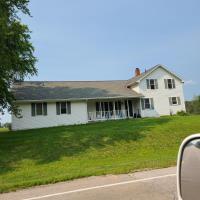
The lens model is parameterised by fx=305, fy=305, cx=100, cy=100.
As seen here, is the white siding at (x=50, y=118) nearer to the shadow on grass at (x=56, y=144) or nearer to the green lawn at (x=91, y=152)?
the shadow on grass at (x=56, y=144)

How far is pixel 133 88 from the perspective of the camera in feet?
127

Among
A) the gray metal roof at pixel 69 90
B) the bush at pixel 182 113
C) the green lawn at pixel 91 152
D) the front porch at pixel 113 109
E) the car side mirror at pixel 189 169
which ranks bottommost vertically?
the green lawn at pixel 91 152

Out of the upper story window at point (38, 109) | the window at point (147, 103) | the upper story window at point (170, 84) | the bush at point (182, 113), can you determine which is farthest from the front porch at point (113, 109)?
the upper story window at point (38, 109)

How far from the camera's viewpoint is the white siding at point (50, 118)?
30625 mm

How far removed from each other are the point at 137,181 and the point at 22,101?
24087mm

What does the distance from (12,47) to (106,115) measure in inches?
659

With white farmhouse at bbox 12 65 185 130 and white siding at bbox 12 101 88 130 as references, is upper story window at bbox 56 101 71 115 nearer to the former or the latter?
white farmhouse at bbox 12 65 185 130

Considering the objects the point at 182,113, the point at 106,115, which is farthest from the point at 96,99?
the point at 182,113

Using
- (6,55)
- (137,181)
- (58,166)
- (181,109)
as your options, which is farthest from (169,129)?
(181,109)

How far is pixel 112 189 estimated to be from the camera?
7551 millimetres

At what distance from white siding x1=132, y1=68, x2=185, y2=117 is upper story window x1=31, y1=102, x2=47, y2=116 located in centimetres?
1169

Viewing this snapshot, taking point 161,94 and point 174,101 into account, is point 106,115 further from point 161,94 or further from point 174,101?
point 174,101

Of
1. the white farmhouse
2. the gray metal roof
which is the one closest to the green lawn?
the white farmhouse

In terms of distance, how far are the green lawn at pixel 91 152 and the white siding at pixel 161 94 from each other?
15204 millimetres
